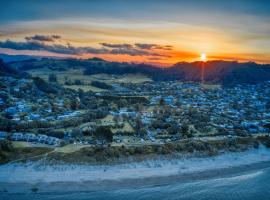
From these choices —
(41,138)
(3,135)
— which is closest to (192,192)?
(41,138)

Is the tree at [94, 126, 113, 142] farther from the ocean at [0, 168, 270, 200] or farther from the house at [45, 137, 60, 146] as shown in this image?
the ocean at [0, 168, 270, 200]

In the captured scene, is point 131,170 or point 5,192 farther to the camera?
point 131,170

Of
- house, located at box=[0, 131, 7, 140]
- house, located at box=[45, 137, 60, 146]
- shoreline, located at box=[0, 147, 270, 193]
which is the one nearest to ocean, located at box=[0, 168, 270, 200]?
shoreline, located at box=[0, 147, 270, 193]

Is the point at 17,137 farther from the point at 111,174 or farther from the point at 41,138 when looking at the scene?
the point at 111,174

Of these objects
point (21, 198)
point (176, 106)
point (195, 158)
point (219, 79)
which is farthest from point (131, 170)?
point (219, 79)

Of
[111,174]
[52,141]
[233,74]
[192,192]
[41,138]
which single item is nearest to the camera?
[192,192]

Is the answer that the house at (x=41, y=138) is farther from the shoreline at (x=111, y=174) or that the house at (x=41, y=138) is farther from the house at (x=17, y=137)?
the shoreline at (x=111, y=174)

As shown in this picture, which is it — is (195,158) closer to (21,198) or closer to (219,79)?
(21,198)
